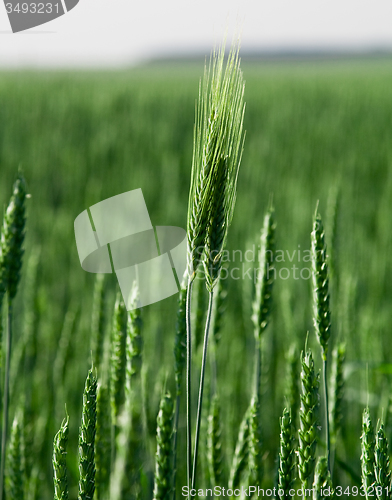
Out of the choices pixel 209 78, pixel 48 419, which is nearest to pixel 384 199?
pixel 48 419

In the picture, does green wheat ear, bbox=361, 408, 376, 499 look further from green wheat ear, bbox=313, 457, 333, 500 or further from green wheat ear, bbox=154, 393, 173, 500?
green wheat ear, bbox=154, 393, 173, 500

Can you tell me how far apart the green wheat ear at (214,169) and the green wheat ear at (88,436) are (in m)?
0.19

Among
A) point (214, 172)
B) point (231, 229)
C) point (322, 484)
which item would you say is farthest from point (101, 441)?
point (231, 229)

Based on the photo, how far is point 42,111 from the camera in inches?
257

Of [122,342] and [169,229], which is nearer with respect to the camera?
[122,342]

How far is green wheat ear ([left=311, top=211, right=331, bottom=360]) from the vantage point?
2.23ft

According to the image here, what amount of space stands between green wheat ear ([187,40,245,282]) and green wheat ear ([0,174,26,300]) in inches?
12.2

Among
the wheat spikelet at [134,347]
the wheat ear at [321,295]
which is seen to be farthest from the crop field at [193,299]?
the wheat ear at [321,295]

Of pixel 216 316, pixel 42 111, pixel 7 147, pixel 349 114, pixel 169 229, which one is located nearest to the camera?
pixel 216 316

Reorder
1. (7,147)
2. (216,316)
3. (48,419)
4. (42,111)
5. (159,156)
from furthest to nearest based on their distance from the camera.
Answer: (42,111)
(159,156)
(7,147)
(48,419)
(216,316)

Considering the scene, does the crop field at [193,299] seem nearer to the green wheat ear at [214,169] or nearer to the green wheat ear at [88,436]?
the green wheat ear at [88,436]

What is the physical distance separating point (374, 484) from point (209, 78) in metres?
0.58

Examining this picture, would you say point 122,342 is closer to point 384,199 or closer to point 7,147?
point 384,199

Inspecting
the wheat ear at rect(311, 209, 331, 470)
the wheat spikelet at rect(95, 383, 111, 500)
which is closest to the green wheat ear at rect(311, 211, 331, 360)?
the wheat ear at rect(311, 209, 331, 470)
